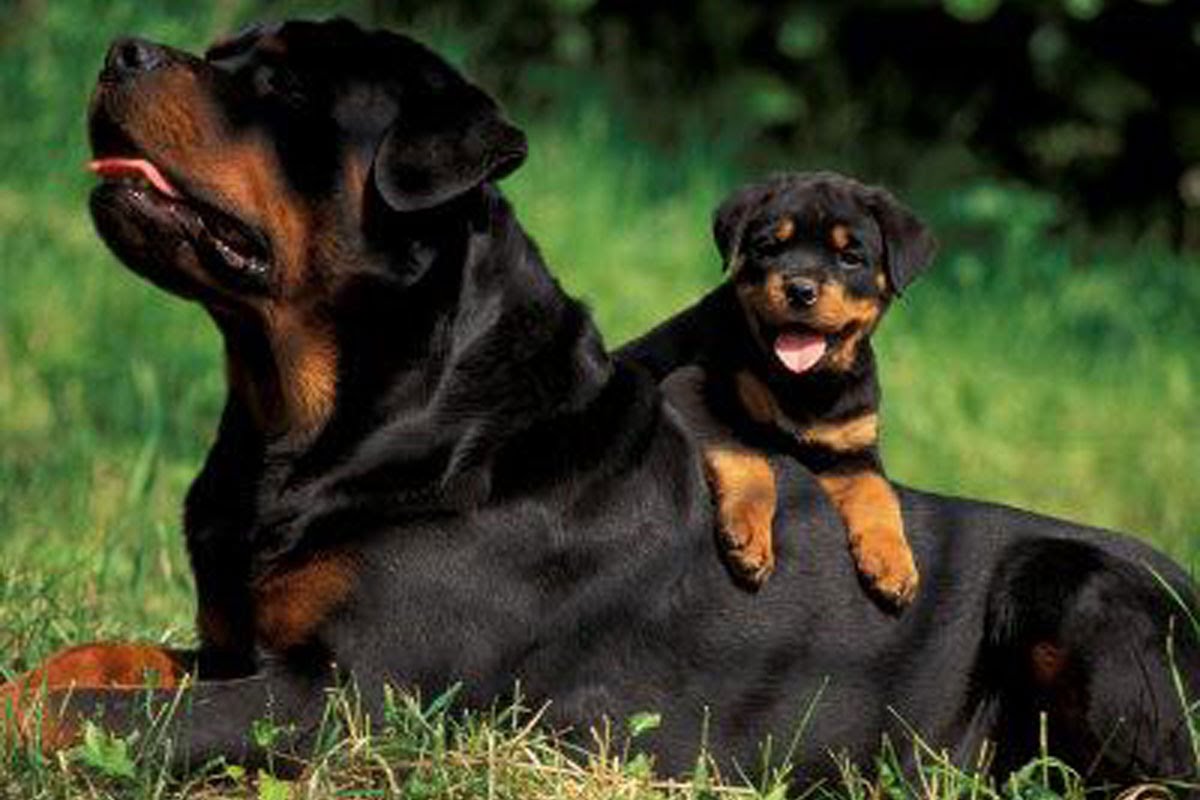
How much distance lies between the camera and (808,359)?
14.6 ft

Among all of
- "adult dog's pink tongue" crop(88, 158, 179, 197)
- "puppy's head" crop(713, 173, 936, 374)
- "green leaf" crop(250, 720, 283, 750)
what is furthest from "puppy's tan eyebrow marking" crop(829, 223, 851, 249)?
"green leaf" crop(250, 720, 283, 750)

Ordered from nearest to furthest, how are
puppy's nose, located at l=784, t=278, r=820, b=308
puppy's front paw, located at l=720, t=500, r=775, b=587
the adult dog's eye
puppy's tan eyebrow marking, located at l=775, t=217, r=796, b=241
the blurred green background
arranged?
the adult dog's eye, puppy's front paw, located at l=720, t=500, r=775, b=587, puppy's nose, located at l=784, t=278, r=820, b=308, puppy's tan eyebrow marking, located at l=775, t=217, r=796, b=241, the blurred green background

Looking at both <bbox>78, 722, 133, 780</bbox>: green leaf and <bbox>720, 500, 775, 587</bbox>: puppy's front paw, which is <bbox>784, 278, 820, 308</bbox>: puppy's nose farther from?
<bbox>78, 722, 133, 780</bbox>: green leaf

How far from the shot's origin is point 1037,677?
14.4 feet

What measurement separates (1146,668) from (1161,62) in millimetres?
5995

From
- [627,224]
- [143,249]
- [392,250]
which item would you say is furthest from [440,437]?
[627,224]

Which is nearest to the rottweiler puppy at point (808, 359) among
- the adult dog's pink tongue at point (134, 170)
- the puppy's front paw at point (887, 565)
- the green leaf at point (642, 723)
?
the puppy's front paw at point (887, 565)

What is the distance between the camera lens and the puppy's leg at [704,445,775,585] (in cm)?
420

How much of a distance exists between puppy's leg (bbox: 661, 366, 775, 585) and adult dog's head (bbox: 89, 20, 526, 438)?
27.0 inches

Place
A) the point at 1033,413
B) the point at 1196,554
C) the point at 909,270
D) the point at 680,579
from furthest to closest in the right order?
the point at 1033,413 < the point at 1196,554 < the point at 909,270 < the point at 680,579

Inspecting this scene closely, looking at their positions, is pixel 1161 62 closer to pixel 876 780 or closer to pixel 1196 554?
pixel 1196 554

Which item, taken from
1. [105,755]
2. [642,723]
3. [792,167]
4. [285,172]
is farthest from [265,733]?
[792,167]

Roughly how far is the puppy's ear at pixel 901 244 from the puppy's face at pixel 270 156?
0.96m

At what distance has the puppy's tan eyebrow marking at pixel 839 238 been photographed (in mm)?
4625
